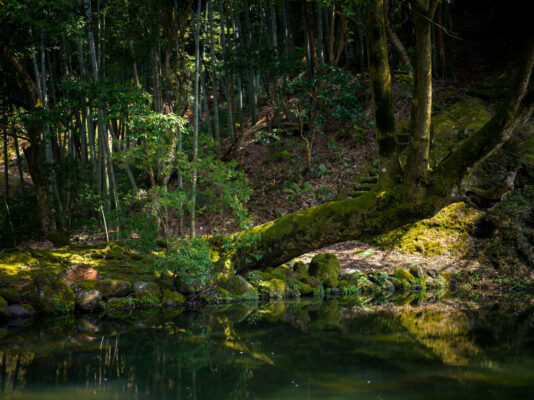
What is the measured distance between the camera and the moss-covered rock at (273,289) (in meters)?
8.27

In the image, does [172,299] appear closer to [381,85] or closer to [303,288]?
[303,288]

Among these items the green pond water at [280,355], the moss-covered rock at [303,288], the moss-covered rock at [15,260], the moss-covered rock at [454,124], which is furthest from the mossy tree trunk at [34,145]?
the moss-covered rock at [454,124]

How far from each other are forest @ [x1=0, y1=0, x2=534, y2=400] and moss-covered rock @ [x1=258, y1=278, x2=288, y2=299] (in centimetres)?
4

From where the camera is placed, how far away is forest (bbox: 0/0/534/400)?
12.6 feet

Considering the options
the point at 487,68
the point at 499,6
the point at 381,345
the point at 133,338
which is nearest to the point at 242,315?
the point at 133,338

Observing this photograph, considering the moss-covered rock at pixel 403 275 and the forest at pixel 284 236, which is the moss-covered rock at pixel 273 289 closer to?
the forest at pixel 284 236

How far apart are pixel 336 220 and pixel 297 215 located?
85 centimetres

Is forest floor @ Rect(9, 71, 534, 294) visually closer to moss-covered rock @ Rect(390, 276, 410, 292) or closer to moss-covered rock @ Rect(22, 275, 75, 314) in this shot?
moss-covered rock @ Rect(390, 276, 410, 292)

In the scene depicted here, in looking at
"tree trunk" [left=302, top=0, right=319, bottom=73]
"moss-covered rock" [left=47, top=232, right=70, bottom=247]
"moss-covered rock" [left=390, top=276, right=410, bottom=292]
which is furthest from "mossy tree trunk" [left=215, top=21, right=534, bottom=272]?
"tree trunk" [left=302, top=0, right=319, bottom=73]

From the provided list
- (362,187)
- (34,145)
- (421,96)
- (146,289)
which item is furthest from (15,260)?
(362,187)

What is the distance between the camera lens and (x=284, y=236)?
7617mm

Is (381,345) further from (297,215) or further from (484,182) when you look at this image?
(484,182)

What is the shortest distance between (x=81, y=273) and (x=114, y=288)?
0.62 metres

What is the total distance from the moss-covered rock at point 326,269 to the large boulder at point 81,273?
425 cm
